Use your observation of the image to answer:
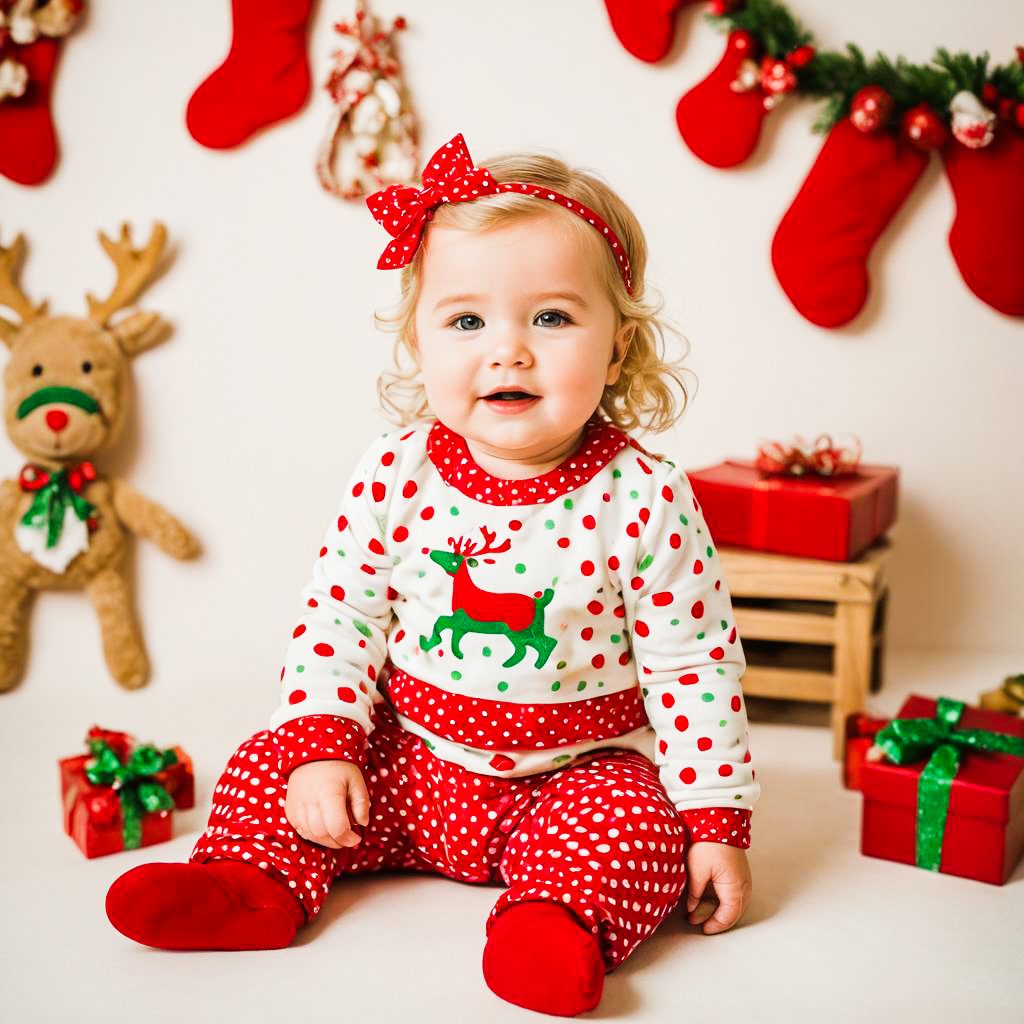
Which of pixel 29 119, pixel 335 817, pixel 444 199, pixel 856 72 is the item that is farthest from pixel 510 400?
pixel 29 119

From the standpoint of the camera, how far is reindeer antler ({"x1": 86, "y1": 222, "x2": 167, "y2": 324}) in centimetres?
177

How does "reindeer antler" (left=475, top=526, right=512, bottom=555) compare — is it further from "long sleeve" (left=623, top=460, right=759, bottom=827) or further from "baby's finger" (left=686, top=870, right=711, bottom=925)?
"baby's finger" (left=686, top=870, right=711, bottom=925)

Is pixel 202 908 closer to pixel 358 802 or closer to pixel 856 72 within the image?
pixel 358 802

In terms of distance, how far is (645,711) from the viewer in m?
1.17

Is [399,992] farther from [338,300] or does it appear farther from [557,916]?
[338,300]

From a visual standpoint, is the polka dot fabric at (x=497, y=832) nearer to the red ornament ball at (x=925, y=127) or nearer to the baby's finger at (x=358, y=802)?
the baby's finger at (x=358, y=802)

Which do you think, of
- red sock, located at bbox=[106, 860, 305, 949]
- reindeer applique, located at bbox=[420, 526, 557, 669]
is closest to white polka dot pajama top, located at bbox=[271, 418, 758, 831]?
reindeer applique, located at bbox=[420, 526, 557, 669]

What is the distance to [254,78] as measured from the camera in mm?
1771

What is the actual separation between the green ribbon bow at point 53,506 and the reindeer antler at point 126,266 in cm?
24

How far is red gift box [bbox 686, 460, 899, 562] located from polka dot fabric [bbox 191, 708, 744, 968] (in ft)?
1.65

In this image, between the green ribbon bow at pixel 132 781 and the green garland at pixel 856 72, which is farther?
the green garland at pixel 856 72

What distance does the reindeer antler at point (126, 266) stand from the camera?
69.8 inches

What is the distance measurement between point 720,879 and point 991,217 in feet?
3.52

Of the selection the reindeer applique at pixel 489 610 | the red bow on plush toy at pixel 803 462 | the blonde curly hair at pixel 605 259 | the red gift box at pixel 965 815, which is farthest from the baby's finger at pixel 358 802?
the red bow on plush toy at pixel 803 462
